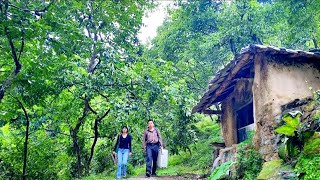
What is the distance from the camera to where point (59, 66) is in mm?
9289

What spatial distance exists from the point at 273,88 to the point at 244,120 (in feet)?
9.53

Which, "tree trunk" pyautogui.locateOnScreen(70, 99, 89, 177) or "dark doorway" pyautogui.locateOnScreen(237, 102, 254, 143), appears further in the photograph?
"tree trunk" pyautogui.locateOnScreen(70, 99, 89, 177)

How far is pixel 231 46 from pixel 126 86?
736cm

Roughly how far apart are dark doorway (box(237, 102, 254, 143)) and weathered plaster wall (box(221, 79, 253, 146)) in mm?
131

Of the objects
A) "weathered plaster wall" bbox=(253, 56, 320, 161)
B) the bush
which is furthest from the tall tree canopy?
the bush

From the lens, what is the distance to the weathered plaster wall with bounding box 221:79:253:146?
1058 cm

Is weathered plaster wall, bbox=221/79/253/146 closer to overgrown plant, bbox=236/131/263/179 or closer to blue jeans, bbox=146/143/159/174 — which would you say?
blue jeans, bbox=146/143/159/174

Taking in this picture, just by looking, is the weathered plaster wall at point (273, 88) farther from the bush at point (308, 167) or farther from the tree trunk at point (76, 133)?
the tree trunk at point (76, 133)

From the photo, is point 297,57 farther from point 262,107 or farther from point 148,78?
point 148,78

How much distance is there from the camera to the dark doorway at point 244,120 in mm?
10531

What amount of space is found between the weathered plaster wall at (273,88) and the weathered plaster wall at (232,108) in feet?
6.33

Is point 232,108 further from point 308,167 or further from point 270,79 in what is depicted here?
point 308,167

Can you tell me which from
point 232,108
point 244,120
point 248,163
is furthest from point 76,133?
point 248,163

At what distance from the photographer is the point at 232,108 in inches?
450
